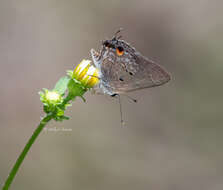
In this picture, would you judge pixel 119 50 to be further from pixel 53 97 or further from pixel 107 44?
pixel 53 97

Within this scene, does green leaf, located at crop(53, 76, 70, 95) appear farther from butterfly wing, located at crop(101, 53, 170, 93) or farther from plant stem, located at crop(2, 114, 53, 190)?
butterfly wing, located at crop(101, 53, 170, 93)

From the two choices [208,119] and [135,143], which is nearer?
[135,143]

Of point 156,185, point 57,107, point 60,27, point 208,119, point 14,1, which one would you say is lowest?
point 156,185

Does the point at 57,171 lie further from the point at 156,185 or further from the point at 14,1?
the point at 14,1

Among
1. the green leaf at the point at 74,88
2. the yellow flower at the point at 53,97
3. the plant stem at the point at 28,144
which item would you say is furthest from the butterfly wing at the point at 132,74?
the plant stem at the point at 28,144

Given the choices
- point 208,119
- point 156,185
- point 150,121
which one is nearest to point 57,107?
point 156,185

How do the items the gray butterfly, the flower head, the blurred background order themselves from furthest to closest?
the blurred background < the gray butterfly < the flower head

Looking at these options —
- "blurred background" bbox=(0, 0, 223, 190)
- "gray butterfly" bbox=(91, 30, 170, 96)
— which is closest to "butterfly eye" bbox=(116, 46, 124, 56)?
"gray butterfly" bbox=(91, 30, 170, 96)
